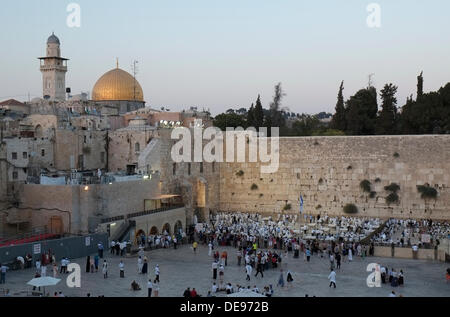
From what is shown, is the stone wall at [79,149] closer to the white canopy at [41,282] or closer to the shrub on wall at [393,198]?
the shrub on wall at [393,198]

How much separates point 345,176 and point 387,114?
7.89 m

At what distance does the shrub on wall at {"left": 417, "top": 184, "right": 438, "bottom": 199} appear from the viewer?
28984mm

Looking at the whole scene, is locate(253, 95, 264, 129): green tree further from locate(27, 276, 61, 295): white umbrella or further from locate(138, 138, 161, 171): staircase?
locate(27, 276, 61, 295): white umbrella

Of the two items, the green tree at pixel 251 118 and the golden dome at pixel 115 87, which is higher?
the golden dome at pixel 115 87

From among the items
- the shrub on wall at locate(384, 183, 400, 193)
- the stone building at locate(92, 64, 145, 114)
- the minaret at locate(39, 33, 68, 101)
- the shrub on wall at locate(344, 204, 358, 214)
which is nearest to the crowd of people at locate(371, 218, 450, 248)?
the shrub on wall at locate(384, 183, 400, 193)

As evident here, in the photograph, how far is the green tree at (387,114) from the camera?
36.5m

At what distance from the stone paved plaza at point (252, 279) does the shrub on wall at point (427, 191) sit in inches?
370

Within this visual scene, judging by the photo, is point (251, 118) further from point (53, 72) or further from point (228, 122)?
point (53, 72)

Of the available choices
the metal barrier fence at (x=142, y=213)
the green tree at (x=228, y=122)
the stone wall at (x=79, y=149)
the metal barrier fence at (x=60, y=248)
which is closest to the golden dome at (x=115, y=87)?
the green tree at (x=228, y=122)

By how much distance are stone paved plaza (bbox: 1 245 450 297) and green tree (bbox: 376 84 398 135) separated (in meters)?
17.2

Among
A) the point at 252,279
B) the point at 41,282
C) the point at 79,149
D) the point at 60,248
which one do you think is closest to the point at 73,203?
the point at 60,248
